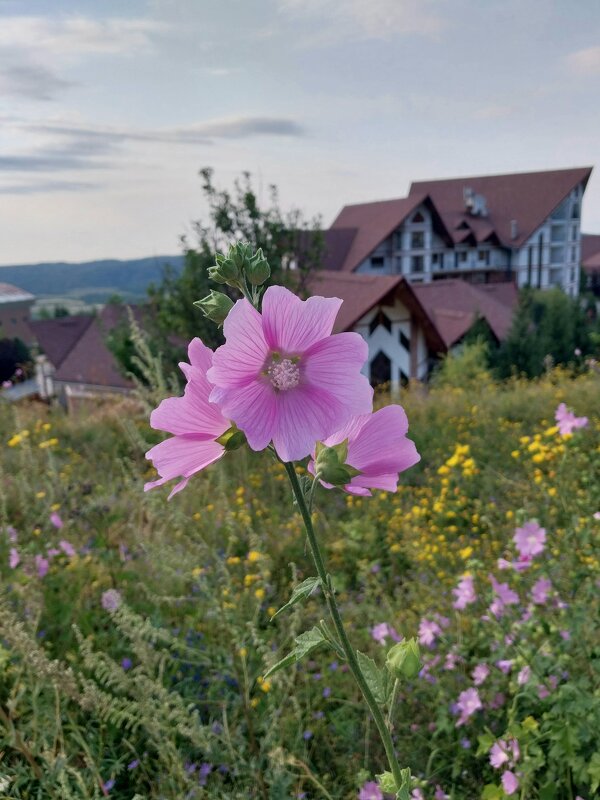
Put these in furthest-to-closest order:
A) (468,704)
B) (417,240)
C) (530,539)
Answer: (417,240), (530,539), (468,704)

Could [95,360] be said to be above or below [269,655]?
below

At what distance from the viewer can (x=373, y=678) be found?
109cm

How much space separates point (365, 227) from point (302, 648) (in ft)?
95.4

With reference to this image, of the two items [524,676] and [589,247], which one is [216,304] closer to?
[524,676]

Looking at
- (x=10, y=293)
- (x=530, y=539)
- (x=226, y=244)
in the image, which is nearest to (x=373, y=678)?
(x=530, y=539)

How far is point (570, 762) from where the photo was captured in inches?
70.9

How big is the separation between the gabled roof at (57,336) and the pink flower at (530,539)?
2385cm

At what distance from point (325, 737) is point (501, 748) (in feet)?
2.42

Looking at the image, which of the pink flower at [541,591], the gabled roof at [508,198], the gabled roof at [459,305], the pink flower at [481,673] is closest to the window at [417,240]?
the gabled roof at [508,198]

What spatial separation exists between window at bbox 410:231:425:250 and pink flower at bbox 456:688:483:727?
28.8 m

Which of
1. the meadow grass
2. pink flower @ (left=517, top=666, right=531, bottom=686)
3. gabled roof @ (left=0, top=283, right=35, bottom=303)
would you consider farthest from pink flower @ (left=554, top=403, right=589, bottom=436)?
gabled roof @ (left=0, top=283, right=35, bottom=303)

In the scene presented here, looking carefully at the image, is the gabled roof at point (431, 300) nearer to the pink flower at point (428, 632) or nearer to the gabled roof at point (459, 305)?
the gabled roof at point (459, 305)

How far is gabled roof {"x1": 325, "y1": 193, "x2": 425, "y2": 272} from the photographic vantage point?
27.4 meters

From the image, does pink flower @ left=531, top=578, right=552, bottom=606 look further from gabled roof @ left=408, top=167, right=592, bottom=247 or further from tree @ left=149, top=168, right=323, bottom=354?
gabled roof @ left=408, top=167, right=592, bottom=247
